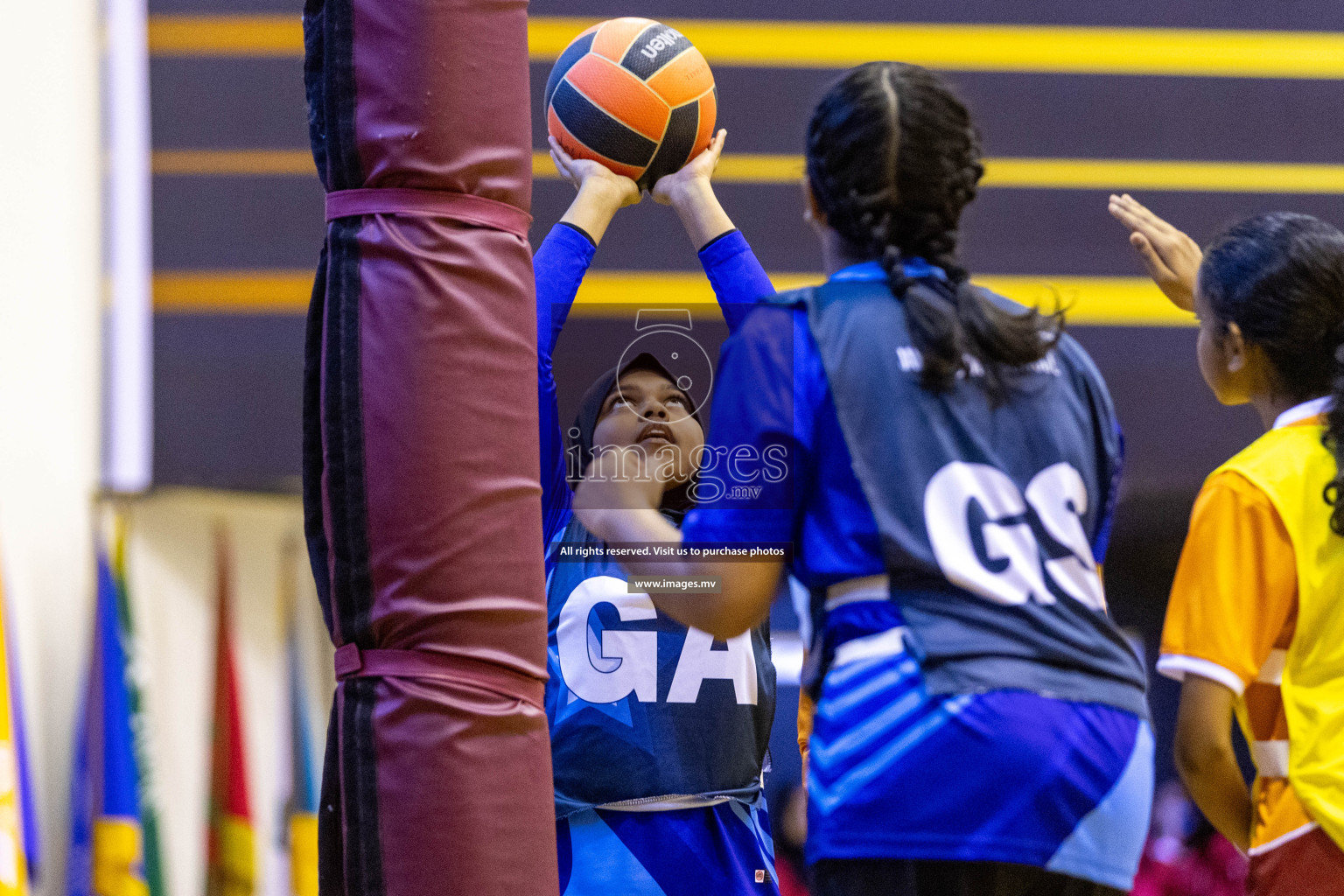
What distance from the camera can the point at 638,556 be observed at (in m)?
2.09

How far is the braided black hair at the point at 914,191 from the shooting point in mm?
1927

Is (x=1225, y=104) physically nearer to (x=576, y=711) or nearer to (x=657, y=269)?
(x=657, y=269)

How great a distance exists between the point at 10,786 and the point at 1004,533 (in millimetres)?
3955

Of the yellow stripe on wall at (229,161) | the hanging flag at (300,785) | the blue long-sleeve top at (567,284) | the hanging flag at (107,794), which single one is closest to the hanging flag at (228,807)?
the hanging flag at (300,785)

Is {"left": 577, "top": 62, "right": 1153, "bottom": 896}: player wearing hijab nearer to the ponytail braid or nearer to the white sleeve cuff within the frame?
the white sleeve cuff

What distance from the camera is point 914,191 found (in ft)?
6.55

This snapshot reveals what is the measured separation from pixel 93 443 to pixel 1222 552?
512cm

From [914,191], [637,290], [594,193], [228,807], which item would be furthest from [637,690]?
[228,807]

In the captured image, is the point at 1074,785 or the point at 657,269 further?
the point at 657,269

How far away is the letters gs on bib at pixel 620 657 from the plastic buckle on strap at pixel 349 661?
598mm

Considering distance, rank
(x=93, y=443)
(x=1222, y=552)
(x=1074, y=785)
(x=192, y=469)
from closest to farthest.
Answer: (x=1074, y=785) → (x=1222, y=552) → (x=192, y=469) → (x=93, y=443)

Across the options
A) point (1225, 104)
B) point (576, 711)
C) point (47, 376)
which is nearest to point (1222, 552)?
point (576, 711)

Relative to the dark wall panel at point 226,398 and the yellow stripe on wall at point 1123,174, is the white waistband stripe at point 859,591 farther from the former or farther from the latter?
the dark wall panel at point 226,398

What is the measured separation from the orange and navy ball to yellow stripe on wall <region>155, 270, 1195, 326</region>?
2.63 metres
